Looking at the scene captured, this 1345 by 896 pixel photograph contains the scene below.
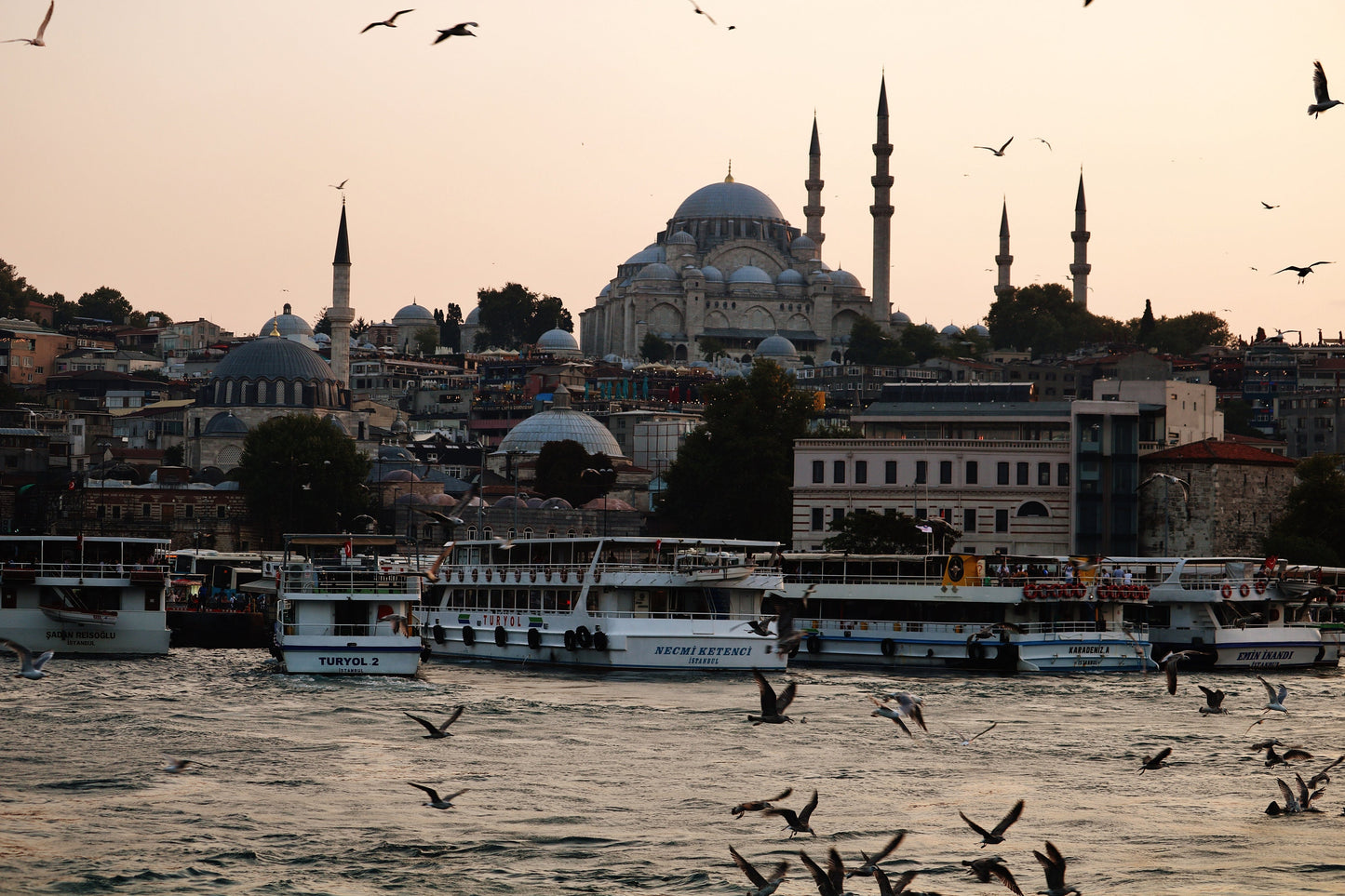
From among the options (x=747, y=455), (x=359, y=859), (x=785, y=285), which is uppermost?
(x=785, y=285)

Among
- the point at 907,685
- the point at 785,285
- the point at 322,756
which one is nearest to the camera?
the point at 322,756

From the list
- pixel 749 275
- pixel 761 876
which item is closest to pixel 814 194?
pixel 749 275

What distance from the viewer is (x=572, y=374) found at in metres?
118

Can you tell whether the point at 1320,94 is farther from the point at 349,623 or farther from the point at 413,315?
the point at 413,315

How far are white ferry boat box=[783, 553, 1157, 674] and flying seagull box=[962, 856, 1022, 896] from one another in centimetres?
1832

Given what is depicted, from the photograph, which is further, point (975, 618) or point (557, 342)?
point (557, 342)

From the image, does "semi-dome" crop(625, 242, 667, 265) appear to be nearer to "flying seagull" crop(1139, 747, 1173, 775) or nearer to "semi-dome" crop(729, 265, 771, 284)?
"semi-dome" crop(729, 265, 771, 284)

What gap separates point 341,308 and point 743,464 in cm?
4501

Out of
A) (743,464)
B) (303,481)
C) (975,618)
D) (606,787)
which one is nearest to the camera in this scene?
(606,787)

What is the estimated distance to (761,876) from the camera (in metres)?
17.5

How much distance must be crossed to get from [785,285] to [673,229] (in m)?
13.0

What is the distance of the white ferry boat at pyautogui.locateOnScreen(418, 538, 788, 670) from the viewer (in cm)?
3566

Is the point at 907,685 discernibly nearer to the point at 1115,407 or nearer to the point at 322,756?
the point at 322,756

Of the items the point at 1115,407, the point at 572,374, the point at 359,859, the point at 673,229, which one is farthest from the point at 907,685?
the point at 673,229
